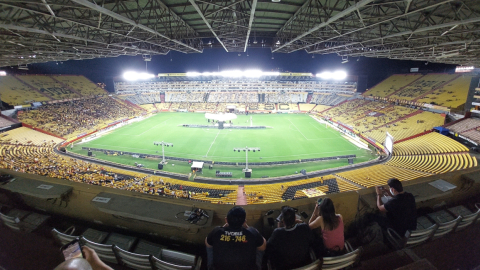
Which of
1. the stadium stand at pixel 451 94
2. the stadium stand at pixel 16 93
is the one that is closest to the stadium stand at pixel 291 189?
the stadium stand at pixel 451 94

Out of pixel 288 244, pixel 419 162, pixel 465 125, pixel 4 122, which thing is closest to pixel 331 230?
pixel 288 244

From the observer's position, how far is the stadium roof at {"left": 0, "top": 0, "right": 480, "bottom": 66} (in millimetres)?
9930

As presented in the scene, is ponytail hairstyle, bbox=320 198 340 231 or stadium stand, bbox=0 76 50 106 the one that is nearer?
ponytail hairstyle, bbox=320 198 340 231

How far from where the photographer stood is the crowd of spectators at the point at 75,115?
31.4m

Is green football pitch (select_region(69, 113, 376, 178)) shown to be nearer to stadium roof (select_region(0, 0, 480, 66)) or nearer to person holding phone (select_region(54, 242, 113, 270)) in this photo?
stadium roof (select_region(0, 0, 480, 66))

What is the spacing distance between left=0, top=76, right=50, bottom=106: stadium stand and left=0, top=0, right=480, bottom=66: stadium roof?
64.9 feet

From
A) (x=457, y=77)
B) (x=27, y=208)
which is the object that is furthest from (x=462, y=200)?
(x=457, y=77)

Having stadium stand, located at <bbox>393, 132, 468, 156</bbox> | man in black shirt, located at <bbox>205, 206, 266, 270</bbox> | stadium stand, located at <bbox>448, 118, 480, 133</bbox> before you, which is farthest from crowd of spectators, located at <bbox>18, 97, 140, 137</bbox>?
stadium stand, located at <bbox>448, 118, 480, 133</bbox>

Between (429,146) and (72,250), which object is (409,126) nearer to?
(429,146)

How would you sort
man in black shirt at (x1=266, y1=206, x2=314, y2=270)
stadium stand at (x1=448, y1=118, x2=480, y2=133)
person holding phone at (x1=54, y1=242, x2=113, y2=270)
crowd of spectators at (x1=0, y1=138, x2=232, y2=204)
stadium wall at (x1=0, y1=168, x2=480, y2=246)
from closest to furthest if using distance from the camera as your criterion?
person holding phone at (x1=54, y1=242, x2=113, y2=270)
man in black shirt at (x1=266, y1=206, x2=314, y2=270)
stadium wall at (x1=0, y1=168, x2=480, y2=246)
crowd of spectators at (x1=0, y1=138, x2=232, y2=204)
stadium stand at (x1=448, y1=118, x2=480, y2=133)

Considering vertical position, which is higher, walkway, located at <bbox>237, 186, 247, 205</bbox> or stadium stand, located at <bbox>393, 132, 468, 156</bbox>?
stadium stand, located at <bbox>393, 132, 468, 156</bbox>

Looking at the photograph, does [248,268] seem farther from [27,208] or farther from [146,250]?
[27,208]

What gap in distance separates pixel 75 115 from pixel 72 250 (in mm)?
45672

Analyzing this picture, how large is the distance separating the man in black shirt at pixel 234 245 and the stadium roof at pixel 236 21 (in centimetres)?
983
